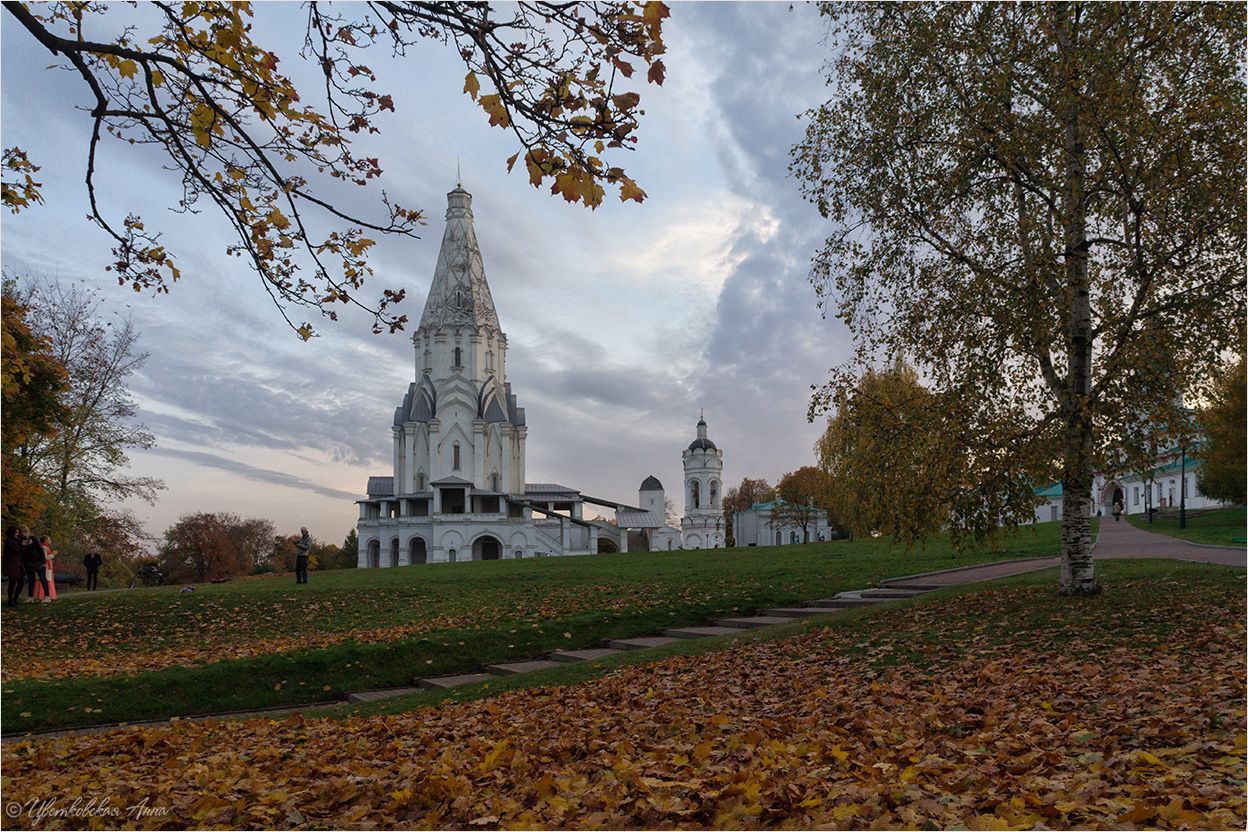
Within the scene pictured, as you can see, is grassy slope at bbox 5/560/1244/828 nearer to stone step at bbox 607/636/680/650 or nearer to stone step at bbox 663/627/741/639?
stone step at bbox 607/636/680/650

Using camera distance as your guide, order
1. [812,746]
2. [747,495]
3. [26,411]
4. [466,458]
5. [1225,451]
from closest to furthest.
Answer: [812,746] → [26,411] → [1225,451] → [466,458] → [747,495]

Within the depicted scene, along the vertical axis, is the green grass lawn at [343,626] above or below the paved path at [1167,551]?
below

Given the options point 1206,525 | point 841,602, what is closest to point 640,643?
point 841,602

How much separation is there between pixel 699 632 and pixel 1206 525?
3519 cm

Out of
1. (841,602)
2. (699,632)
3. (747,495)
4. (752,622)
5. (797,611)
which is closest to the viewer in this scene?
(699,632)

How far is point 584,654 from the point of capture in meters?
14.2

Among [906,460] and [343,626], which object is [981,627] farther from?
[343,626]

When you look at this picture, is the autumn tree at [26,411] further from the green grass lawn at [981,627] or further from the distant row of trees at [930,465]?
the distant row of trees at [930,465]

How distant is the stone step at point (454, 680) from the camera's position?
42.0 feet

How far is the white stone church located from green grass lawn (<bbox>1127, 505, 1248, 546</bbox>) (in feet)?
124

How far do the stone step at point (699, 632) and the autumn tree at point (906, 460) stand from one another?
3373 millimetres

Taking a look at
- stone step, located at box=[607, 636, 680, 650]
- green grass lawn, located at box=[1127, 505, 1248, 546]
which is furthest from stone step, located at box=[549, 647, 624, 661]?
green grass lawn, located at box=[1127, 505, 1248, 546]

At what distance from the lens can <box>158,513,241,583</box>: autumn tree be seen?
6862 centimetres

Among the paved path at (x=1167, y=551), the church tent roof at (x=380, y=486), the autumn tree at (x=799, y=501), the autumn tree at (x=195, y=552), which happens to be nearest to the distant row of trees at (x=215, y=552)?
the autumn tree at (x=195, y=552)
